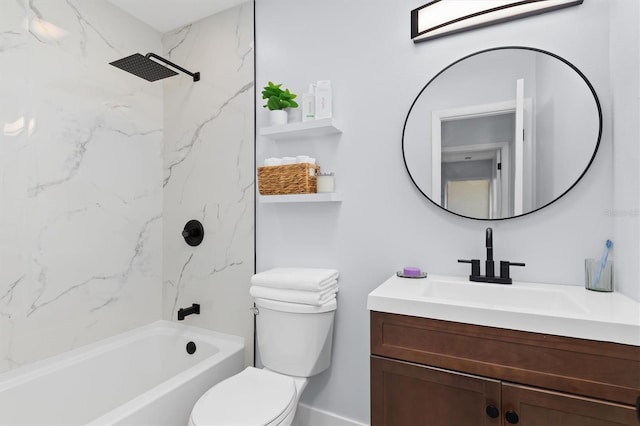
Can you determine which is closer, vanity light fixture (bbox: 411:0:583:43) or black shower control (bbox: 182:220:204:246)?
vanity light fixture (bbox: 411:0:583:43)

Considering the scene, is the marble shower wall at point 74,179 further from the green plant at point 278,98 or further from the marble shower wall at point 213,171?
the green plant at point 278,98

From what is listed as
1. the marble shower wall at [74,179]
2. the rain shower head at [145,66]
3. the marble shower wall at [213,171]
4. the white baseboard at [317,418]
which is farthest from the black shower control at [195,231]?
the white baseboard at [317,418]

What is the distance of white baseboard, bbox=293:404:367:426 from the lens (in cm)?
164

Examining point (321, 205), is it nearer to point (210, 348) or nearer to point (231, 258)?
point (231, 258)

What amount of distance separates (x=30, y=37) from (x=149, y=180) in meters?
0.92

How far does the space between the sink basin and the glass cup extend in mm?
94

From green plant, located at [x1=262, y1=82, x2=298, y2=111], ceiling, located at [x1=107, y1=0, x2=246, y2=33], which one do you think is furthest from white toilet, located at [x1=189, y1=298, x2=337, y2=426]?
ceiling, located at [x1=107, y1=0, x2=246, y2=33]

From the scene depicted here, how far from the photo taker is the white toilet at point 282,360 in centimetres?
128

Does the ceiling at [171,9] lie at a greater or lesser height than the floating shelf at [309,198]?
greater

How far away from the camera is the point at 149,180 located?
7.18ft

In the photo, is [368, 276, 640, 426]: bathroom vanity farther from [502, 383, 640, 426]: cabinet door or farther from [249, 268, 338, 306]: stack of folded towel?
[249, 268, 338, 306]: stack of folded towel

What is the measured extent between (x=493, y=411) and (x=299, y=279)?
0.85m

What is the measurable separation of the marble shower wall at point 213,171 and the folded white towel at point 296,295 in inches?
15.3

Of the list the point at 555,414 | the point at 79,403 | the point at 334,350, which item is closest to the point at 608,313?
the point at 555,414
